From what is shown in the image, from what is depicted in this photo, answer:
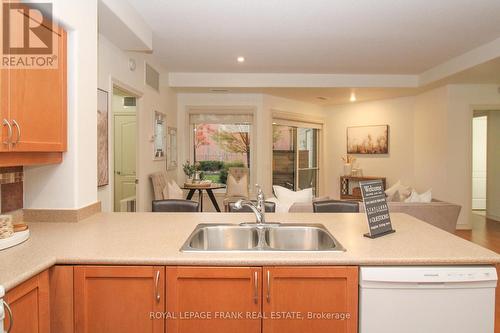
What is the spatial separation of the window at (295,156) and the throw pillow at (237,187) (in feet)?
3.70

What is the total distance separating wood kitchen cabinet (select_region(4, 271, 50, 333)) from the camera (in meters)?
1.30

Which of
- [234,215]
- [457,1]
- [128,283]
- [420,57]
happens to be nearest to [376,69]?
[420,57]

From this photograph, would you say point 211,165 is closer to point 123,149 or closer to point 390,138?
point 123,149

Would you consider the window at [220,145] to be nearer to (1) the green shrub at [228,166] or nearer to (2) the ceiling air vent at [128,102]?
(1) the green shrub at [228,166]

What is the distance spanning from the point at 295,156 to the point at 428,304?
244 inches

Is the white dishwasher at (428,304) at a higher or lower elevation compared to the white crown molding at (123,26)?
lower

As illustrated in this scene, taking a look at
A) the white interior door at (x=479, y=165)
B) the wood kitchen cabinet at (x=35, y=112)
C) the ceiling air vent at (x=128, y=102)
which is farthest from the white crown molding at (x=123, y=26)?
the white interior door at (x=479, y=165)

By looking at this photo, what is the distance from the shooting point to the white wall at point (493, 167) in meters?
6.61

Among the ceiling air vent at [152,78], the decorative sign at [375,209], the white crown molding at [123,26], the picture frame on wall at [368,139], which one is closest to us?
the decorative sign at [375,209]

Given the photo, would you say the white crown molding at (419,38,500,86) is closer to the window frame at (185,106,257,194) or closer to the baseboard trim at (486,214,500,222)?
the window frame at (185,106,257,194)

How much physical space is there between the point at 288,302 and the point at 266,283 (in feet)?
0.43

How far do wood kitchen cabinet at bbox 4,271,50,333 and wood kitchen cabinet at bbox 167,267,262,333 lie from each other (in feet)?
1.65

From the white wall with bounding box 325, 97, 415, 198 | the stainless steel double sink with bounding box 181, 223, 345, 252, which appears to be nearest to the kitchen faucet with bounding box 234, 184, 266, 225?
the stainless steel double sink with bounding box 181, 223, 345, 252

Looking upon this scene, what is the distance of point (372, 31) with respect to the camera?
3.74 m
